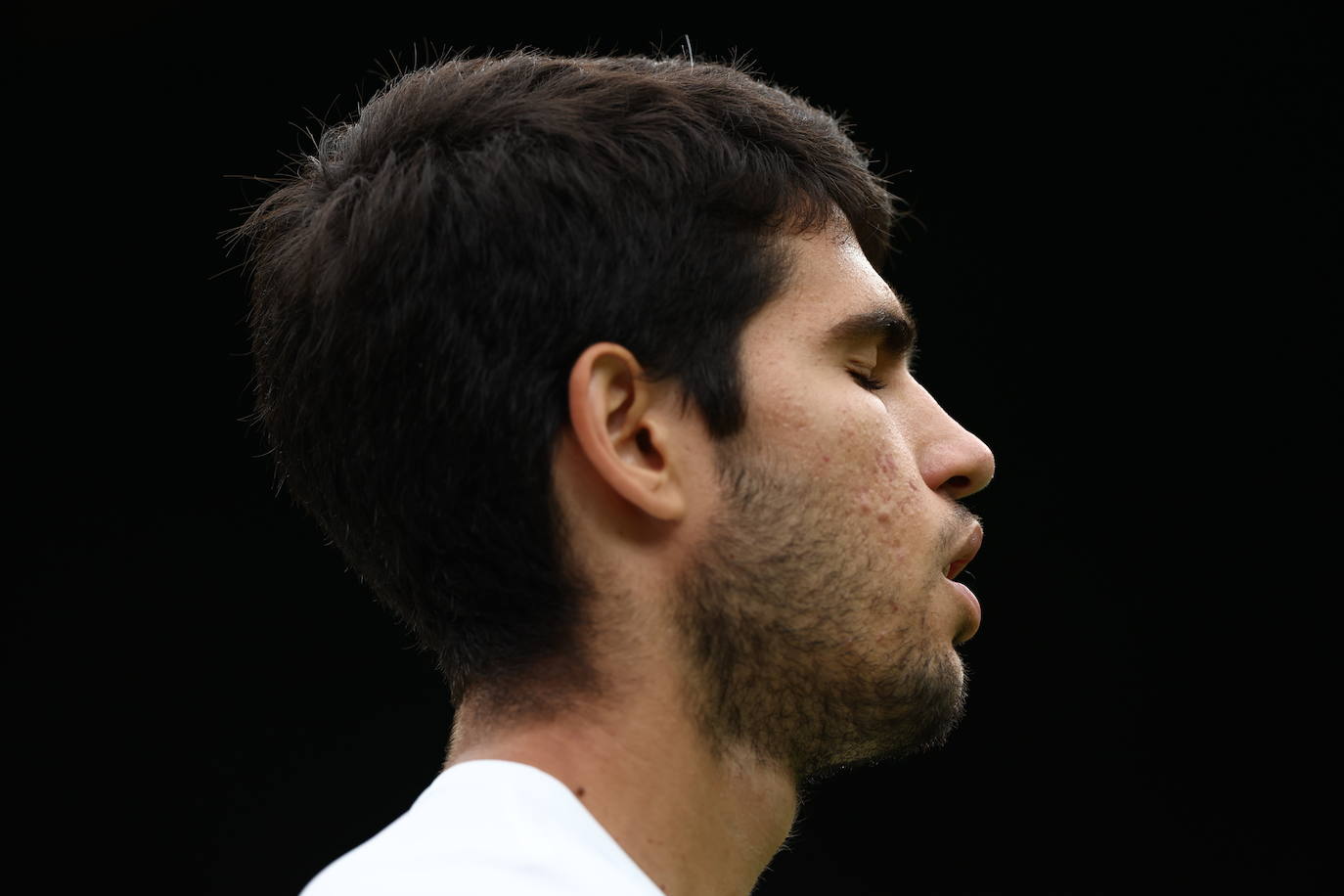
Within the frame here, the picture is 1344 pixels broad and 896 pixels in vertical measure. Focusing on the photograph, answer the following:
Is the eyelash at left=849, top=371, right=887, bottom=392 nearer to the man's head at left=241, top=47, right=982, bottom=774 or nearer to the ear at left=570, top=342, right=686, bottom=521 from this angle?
the man's head at left=241, top=47, right=982, bottom=774

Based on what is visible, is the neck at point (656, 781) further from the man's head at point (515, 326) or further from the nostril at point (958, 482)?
the nostril at point (958, 482)

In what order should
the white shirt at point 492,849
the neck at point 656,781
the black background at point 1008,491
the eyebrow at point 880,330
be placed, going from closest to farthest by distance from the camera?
the white shirt at point 492,849 < the neck at point 656,781 < the eyebrow at point 880,330 < the black background at point 1008,491

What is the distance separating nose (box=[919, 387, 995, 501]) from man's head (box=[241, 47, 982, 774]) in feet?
Answer: 0.04

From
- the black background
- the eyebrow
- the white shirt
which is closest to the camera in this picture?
the white shirt

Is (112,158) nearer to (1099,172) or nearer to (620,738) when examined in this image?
(1099,172)

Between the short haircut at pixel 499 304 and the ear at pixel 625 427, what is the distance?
18 mm

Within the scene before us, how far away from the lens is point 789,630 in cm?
124

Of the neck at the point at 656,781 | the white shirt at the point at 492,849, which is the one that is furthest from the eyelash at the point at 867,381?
the white shirt at the point at 492,849

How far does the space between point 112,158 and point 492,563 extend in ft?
7.73

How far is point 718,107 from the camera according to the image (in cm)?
139

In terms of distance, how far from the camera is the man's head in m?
1.23

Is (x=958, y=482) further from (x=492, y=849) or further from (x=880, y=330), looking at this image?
(x=492, y=849)

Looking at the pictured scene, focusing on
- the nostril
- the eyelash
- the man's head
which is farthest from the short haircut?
the nostril

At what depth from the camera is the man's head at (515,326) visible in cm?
123
